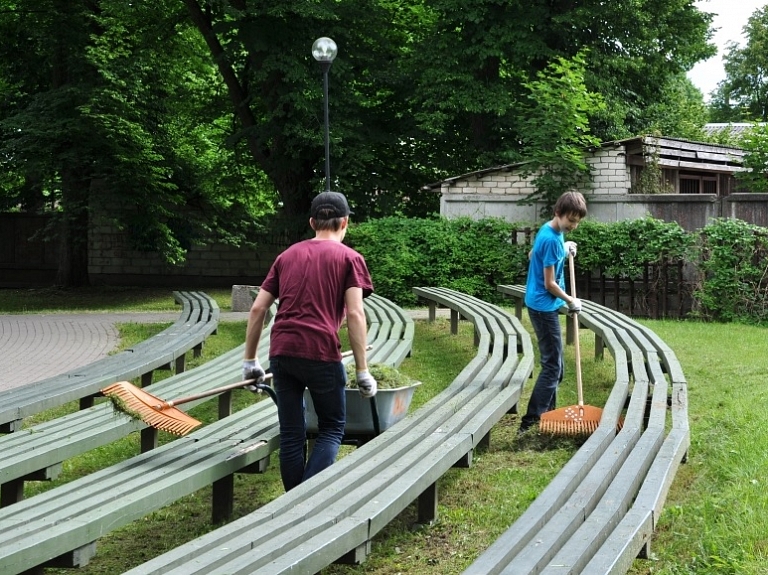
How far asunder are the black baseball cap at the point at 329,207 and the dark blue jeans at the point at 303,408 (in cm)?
73

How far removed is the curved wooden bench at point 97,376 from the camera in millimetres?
6516

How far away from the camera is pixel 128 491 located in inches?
177

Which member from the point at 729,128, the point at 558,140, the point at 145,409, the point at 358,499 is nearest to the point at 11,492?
the point at 145,409

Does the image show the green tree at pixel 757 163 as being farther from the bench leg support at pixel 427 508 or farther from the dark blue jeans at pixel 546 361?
the bench leg support at pixel 427 508

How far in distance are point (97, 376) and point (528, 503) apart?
3.44m

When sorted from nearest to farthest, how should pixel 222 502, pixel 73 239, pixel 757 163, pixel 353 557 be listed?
pixel 353 557, pixel 222 502, pixel 757 163, pixel 73 239

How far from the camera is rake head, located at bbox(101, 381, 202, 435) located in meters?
5.24

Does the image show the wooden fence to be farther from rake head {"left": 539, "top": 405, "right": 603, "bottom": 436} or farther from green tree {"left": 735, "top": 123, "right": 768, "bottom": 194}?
rake head {"left": 539, "top": 405, "right": 603, "bottom": 436}

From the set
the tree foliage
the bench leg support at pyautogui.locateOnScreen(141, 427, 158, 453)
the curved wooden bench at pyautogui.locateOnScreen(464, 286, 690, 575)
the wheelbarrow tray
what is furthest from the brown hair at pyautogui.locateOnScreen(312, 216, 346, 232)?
the tree foliage

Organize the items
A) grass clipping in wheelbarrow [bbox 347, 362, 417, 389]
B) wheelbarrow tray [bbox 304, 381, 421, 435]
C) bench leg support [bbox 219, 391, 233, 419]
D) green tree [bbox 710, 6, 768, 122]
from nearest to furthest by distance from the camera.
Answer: wheelbarrow tray [bbox 304, 381, 421, 435], grass clipping in wheelbarrow [bbox 347, 362, 417, 389], bench leg support [bbox 219, 391, 233, 419], green tree [bbox 710, 6, 768, 122]

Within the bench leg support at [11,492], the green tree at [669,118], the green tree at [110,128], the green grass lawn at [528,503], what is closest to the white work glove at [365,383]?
the green grass lawn at [528,503]

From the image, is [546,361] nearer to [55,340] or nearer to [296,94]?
[55,340]

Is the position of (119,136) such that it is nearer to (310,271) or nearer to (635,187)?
(635,187)

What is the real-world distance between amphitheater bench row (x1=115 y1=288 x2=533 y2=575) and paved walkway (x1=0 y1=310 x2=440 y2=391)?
5.30 meters
